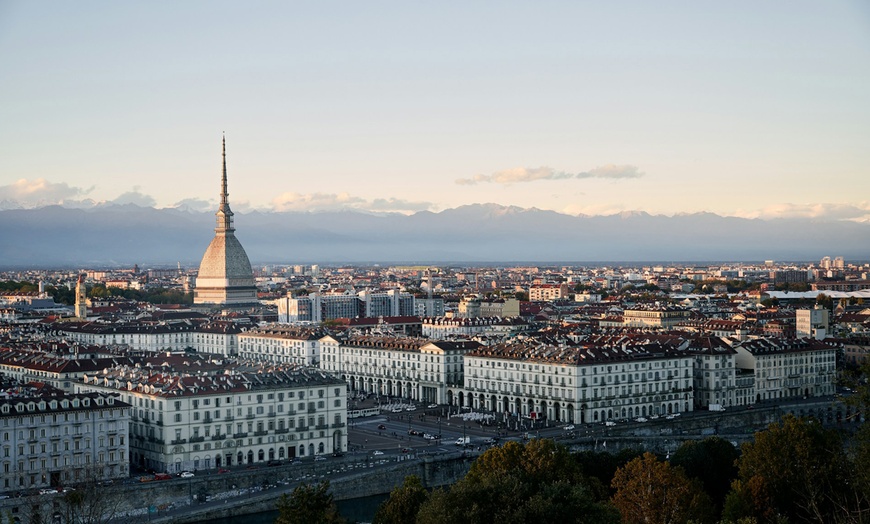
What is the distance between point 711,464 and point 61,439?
25.5 metres

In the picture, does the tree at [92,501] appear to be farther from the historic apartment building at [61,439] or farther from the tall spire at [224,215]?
the tall spire at [224,215]

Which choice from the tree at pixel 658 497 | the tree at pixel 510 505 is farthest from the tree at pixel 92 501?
the tree at pixel 658 497

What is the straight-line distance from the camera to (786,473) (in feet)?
145

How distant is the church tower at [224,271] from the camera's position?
14425cm

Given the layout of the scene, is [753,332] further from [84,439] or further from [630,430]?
[84,439]

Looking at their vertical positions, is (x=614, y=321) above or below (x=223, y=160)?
below

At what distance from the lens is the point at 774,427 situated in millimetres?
46531

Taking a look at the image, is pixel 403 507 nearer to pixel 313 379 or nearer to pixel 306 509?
pixel 306 509

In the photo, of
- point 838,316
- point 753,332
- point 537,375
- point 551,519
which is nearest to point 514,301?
point 838,316

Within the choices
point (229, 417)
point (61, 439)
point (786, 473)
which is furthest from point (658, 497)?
point (61, 439)

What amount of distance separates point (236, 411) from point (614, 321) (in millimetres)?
64982

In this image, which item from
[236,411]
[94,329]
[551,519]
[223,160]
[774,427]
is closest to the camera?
[551,519]

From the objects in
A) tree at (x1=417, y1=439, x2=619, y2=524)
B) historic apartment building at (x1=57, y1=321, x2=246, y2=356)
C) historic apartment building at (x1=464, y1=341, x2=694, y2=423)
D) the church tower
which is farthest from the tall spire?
tree at (x1=417, y1=439, x2=619, y2=524)

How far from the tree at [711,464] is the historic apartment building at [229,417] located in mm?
15665
